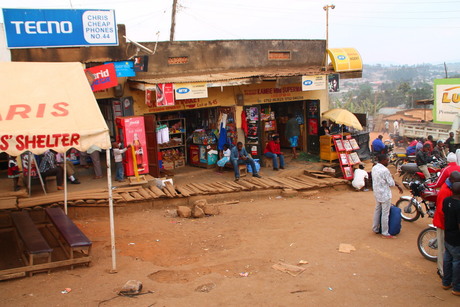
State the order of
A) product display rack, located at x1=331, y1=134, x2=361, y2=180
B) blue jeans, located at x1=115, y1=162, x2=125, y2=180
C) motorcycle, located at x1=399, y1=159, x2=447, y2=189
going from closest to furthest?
blue jeans, located at x1=115, y1=162, x2=125, y2=180, motorcycle, located at x1=399, y1=159, x2=447, y2=189, product display rack, located at x1=331, y1=134, x2=361, y2=180

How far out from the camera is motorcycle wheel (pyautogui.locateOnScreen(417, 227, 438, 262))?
7672mm

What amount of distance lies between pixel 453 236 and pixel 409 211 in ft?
14.6

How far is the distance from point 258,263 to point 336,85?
10.8 meters

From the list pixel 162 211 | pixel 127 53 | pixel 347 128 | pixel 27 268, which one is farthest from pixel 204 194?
pixel 347 128

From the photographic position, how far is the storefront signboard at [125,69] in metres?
13.0

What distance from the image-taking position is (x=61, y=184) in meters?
12.1

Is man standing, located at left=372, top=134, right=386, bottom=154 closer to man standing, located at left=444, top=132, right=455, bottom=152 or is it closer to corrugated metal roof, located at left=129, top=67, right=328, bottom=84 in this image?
man standing, located at left=444, top=132, right=455, bottom=152

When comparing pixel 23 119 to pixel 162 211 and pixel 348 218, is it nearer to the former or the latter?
pixel 162 211

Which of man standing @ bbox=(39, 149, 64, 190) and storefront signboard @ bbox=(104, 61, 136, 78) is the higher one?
storefront signboard @ bbox=(104, 61, 136, 78)

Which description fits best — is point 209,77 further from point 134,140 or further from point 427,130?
point 427,130

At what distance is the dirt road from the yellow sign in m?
7.56

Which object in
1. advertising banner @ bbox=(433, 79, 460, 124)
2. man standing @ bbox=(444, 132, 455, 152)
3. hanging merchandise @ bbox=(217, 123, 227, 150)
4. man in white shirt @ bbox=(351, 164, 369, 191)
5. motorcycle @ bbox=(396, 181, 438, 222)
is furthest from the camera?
advertising banner @ bbox=(433, 79, 460, 124)

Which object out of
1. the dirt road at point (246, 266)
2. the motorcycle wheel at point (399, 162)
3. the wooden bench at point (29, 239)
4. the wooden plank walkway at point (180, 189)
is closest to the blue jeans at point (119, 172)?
the wooden plank walkway at point (180, 189)

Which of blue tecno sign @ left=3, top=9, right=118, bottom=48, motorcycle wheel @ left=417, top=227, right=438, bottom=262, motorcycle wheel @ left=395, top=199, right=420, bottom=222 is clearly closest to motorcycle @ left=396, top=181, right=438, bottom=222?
motorcycle wheel @ left=395, top=199, right=420, bottom=222
